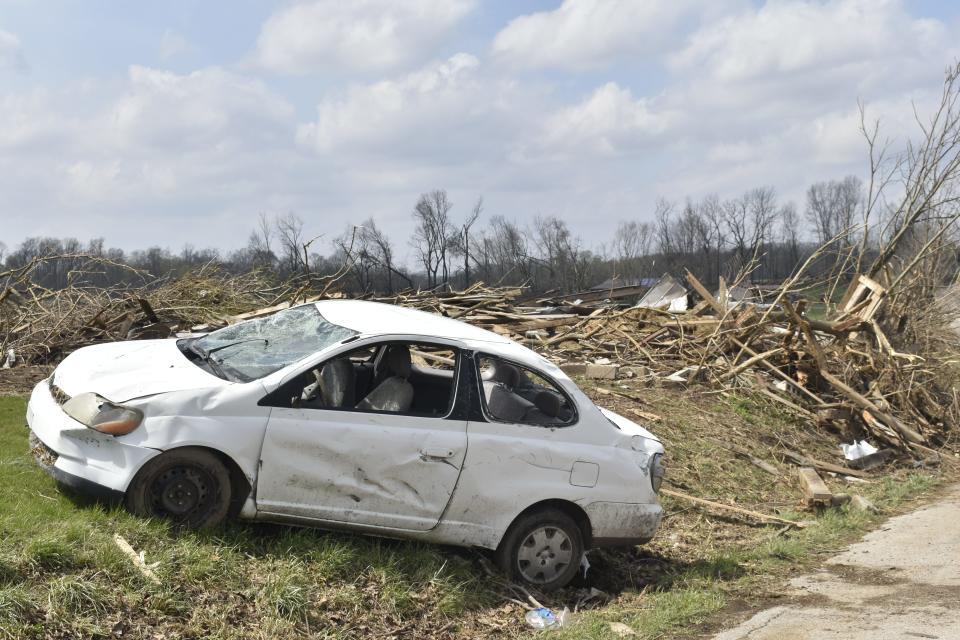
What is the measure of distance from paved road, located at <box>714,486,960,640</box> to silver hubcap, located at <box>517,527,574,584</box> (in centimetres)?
126

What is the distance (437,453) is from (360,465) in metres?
0.53

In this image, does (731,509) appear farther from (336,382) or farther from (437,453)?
(336,382)

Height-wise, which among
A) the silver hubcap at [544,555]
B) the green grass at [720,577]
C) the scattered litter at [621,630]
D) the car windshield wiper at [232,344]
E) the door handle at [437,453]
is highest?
the car windshield wiper at [232,344]

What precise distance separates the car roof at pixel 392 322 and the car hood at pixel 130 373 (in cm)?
111

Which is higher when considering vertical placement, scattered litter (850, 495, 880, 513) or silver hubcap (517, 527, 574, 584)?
silver hubcap (517, 527, 574, 584)

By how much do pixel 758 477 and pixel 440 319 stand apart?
20.5ft

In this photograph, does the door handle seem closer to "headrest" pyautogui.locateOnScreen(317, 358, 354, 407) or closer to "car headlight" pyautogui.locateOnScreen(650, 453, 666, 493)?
"headrest" pyautogui.locateOnScreen(317, 358, 354, 407)

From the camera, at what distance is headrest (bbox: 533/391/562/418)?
6.71 metres

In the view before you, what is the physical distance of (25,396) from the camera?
10469 mm

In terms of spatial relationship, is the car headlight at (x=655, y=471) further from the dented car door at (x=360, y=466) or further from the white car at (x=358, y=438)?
the dented car door at (x=360, y=466)

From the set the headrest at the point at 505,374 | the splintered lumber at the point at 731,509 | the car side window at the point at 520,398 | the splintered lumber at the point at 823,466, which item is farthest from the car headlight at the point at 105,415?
the splintered lumber at the point at 823,466

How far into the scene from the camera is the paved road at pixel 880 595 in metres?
5.93

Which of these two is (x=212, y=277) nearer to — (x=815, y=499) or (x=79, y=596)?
(x=815, y=499)

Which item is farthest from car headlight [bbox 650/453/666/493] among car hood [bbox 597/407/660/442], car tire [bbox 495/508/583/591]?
car tire [bbox 495/508/583/591]
